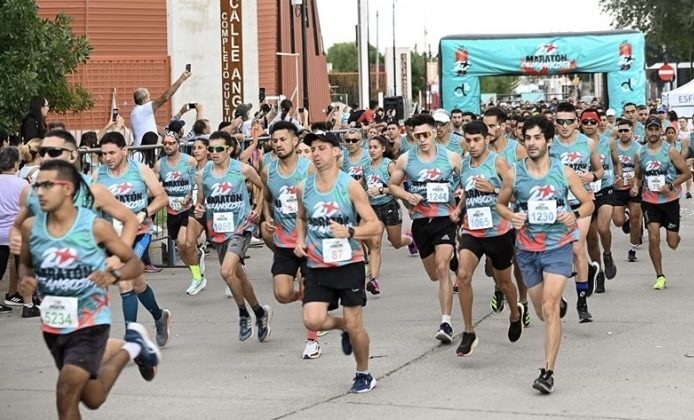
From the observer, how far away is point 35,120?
15.6 meters

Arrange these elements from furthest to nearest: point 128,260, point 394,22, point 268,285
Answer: point 394,22 → point 268,285 → point 128,260

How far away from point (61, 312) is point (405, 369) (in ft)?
11.6

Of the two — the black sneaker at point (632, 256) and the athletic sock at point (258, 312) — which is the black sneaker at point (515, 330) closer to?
the athletic sock at point (258, 312)

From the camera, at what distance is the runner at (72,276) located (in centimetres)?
738

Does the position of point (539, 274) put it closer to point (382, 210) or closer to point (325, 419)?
point (325, 419)

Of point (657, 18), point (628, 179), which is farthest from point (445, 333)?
point (657, 18)

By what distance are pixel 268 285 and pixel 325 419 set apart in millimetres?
7417

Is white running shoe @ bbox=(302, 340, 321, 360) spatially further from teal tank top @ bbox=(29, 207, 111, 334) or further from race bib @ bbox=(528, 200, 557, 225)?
teal tank top @ bbox=(29, 207, 111, 334)

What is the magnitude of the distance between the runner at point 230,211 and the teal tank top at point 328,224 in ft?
7.80

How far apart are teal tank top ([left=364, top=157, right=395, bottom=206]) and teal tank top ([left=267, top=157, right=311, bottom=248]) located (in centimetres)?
424

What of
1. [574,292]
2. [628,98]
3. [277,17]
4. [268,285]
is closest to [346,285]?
[574,292]

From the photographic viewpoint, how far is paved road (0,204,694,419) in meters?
8.98

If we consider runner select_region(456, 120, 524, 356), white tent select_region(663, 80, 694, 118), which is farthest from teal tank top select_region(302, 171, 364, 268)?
white tent select_region(663, 80, 694, 118)

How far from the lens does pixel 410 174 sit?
12.2m
